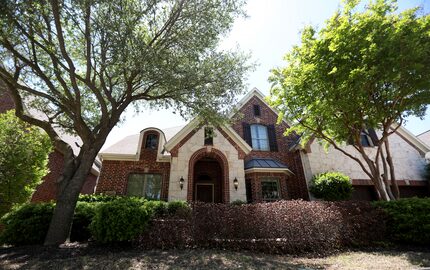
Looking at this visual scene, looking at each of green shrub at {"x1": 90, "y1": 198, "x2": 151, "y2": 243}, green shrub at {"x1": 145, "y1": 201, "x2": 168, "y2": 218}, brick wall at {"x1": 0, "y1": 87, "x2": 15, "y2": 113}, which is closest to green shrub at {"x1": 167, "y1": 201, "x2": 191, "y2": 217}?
green shrub at {"x1": 145, "y1": 201, "x2": 168, "y2": 218}

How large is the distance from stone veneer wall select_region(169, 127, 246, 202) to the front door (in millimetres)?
2517

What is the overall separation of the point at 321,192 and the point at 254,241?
23.7 feet

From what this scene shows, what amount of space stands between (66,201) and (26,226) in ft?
5.18

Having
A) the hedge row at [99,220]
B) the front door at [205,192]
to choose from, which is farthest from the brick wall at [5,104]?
the front door at [205,192]

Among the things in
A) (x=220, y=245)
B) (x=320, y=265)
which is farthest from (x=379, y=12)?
(x=220, y=245)

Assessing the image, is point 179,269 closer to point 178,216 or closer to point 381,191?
point 178,216

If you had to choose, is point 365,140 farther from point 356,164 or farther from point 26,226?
point 26,226

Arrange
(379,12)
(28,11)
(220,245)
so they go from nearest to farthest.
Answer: (28,11) → (220,245) → (379,12)

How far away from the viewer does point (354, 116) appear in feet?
31.5

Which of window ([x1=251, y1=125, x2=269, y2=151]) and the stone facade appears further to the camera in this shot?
window ([x1=251, y1=125, x2=269, y2=151])

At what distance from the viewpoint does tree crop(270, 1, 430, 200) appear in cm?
747

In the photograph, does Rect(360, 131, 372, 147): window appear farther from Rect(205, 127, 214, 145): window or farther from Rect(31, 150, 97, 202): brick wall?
Rect(31, 150, 97, 202): brick wall

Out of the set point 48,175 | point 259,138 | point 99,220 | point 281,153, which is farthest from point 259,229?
point 48,175

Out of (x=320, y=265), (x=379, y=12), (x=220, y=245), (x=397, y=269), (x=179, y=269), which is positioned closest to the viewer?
(x=179, y=269)
